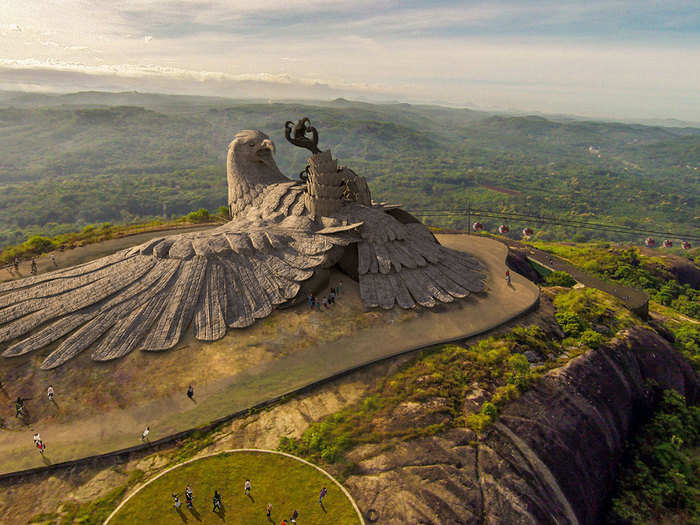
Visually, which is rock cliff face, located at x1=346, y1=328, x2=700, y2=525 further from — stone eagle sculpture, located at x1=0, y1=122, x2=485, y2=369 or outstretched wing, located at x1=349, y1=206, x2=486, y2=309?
stone eagle sculpture, located at x1=0, y1=122, x2=485, y2=369

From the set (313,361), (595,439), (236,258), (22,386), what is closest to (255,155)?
(236,258)

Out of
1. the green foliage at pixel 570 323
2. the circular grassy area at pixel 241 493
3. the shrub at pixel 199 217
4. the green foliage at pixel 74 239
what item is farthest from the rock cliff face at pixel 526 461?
the shrub at pixel 199 217

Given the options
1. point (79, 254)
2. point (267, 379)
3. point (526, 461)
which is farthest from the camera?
point (79, 254)

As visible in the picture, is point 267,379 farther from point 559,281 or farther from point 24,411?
point 559,281

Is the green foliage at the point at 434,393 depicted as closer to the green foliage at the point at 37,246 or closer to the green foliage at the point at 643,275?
the green foliage at the point at 643,275

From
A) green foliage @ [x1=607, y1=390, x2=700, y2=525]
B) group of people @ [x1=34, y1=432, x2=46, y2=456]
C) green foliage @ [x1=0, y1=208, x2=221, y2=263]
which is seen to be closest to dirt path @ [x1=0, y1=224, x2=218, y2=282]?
green foliage @ [x1=0, y1=208, x2=221, y2=263]

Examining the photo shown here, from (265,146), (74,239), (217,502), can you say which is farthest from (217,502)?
(74,239)

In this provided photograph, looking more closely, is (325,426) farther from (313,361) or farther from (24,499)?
(24,499)
